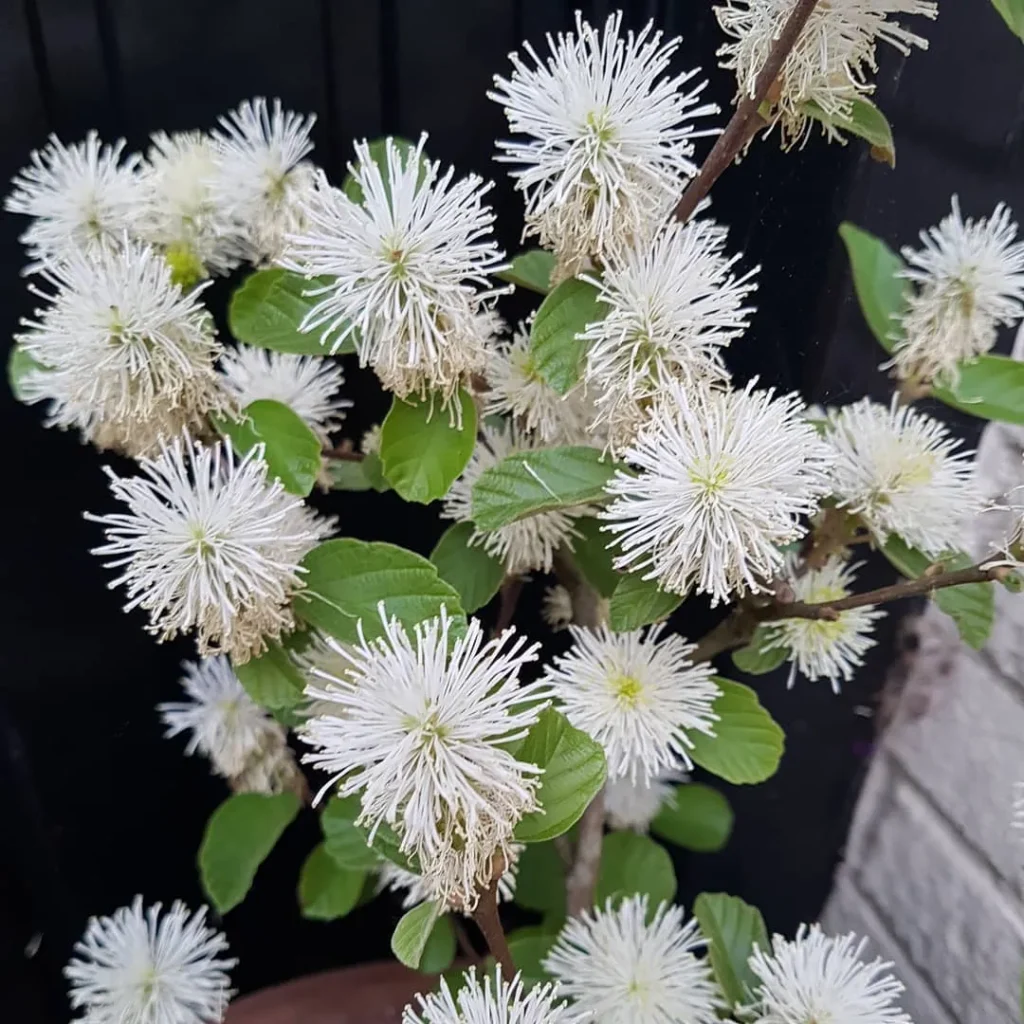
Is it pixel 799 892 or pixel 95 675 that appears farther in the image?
pixel 799 892

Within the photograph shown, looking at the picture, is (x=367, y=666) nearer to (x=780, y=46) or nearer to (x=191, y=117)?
(x=780, y=46)

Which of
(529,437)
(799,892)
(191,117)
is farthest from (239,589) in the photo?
(799,892)

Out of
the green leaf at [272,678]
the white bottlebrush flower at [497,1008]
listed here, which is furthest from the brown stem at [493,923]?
the green leaf at [272,678]

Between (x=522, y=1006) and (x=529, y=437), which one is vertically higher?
(x=529, y=437)

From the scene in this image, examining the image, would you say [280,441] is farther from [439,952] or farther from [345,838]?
[439,952]

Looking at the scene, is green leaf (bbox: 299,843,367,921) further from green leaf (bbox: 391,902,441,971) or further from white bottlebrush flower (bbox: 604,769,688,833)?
green leaf (bbox: 391,902,441,971)

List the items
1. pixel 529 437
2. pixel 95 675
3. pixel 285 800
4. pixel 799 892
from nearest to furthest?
1. pixel 529 437
2. pixel 285 800
3. pixel 95 675
4. pixel 799 892
